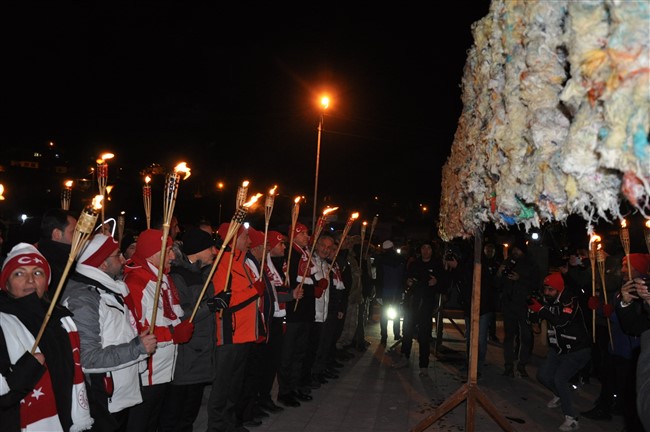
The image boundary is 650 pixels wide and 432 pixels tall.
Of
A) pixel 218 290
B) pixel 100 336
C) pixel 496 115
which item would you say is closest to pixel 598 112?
pixel 496 115

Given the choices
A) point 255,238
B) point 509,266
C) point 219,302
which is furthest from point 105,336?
point 509,266

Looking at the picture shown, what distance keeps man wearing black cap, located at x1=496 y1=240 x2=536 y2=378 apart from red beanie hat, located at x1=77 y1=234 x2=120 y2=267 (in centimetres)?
780

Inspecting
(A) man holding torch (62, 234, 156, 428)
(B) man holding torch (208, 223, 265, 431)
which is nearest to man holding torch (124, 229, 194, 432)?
(A) man holding torch (62, 234, 156, 428)

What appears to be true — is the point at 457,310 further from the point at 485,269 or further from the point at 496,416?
the point at 496,416

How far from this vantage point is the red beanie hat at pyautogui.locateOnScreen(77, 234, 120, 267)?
12.9 feet

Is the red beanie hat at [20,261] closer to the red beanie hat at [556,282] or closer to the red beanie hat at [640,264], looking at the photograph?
the red beanie hat at [640,264]

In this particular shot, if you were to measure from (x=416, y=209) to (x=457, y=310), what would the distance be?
→ 148ft

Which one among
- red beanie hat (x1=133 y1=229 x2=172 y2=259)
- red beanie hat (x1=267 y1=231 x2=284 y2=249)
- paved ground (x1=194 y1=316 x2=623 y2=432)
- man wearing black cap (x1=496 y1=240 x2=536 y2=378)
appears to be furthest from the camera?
man wearing black cap (x1=496 y1=240 x2=536 y2=378)

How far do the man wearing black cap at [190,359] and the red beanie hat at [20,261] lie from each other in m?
1.83

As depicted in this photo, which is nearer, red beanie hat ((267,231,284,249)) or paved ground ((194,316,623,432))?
paved ground ((194,316,623,432))

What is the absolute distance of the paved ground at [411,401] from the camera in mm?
6695

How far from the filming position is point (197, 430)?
6.10 meters

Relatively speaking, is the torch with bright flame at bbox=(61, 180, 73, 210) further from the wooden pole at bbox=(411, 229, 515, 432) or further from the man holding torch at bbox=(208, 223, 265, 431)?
the wooden pole at bbox=(411, 229, 515, 432)

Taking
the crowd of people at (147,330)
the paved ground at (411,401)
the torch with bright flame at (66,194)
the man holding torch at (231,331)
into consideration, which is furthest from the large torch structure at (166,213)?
the paved ground at (411,401)
